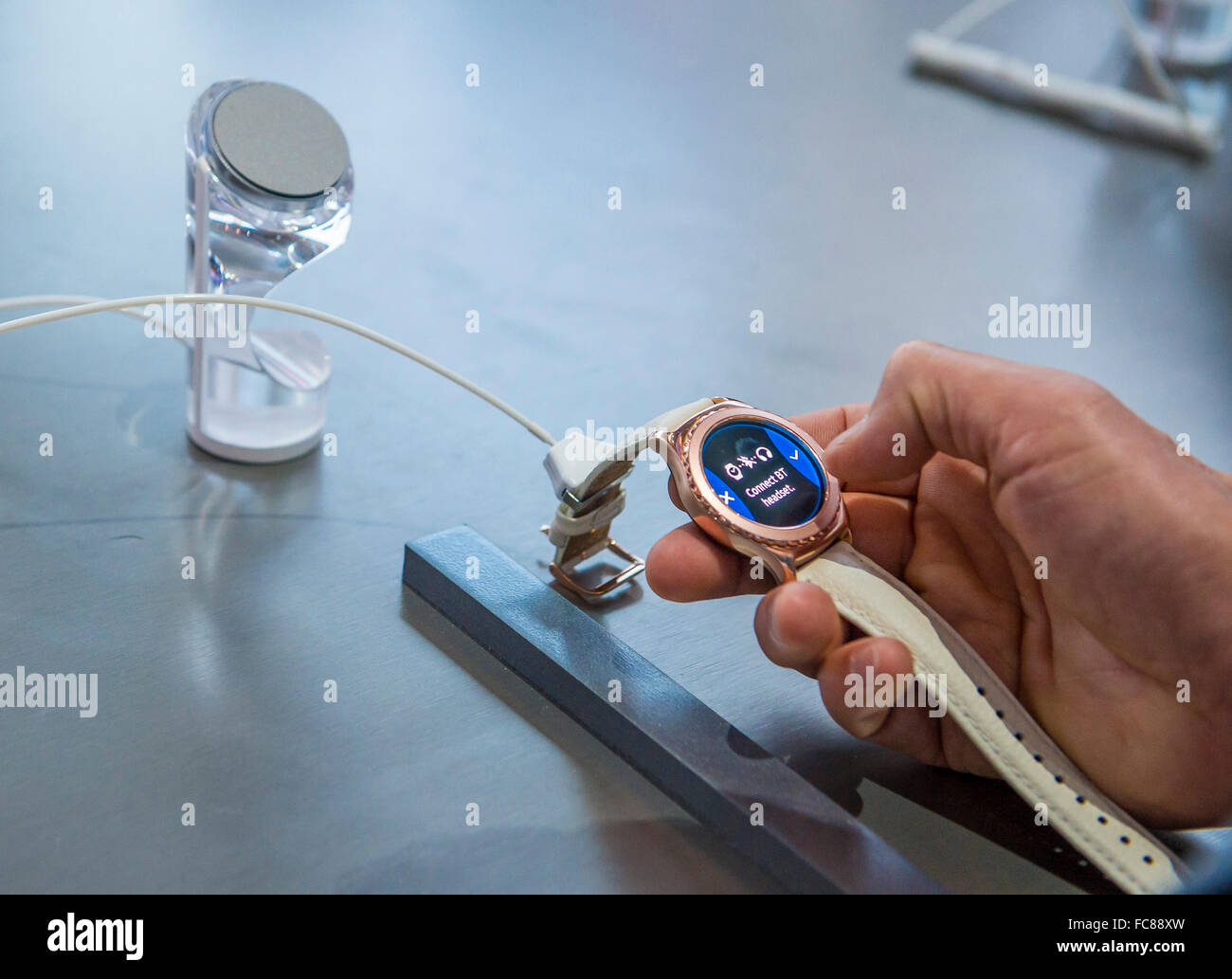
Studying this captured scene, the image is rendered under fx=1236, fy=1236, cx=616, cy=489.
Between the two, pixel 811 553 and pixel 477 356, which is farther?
pixel 477 356

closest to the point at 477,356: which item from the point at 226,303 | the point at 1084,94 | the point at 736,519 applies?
the point at 226,303

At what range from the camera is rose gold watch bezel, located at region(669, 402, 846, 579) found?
0.68 metres

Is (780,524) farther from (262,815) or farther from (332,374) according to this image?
(332,374)

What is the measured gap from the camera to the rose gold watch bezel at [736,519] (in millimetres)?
677

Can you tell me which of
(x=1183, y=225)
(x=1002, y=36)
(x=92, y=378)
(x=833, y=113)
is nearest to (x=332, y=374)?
(x=92, y=378)

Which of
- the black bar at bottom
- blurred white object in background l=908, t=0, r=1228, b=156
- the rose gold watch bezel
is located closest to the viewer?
the black bar at bottom

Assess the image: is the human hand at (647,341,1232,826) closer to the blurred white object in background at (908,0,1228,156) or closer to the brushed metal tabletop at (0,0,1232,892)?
the brushed metal tabletop at (0,0,1232,892)

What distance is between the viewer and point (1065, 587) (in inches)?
27.2

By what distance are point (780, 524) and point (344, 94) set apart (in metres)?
0.85

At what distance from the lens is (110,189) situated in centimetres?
108

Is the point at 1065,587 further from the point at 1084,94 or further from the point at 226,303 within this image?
the point at 1084,94

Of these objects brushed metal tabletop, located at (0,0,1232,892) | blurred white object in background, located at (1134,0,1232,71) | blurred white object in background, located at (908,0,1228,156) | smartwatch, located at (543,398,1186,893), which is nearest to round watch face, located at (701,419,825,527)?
smartwatch, located at (543,398,1186,893)

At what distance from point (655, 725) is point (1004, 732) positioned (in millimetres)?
175
